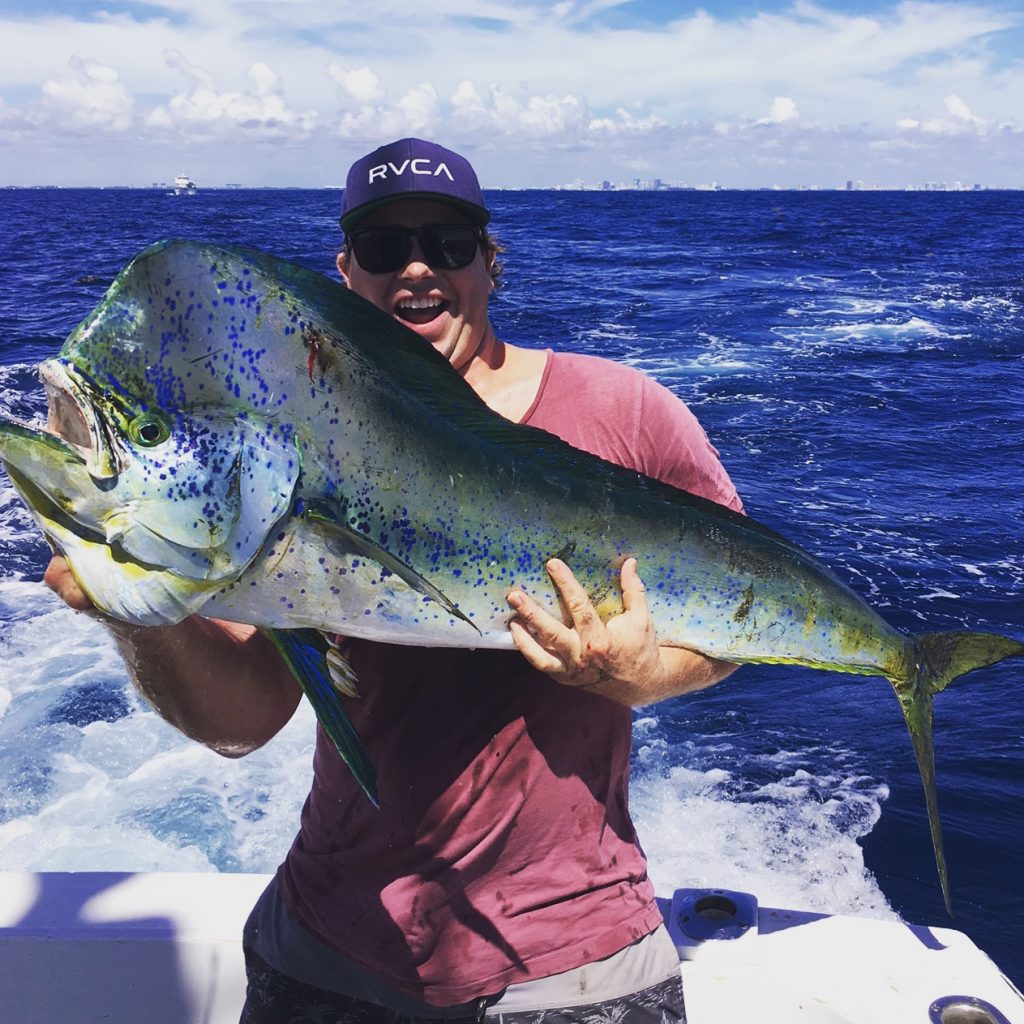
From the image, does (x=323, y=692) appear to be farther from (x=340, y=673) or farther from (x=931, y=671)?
(x=931, y=671)

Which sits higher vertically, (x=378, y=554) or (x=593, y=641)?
(x=378, y=554)

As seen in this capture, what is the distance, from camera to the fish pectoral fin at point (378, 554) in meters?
1.49

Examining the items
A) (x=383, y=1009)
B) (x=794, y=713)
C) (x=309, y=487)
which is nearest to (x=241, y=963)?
(x=383, y=1009)

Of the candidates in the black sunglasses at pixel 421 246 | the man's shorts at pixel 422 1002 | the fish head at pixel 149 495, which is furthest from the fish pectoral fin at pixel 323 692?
the black sunglasses at pixel 421 246

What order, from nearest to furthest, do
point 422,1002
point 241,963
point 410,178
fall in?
point 422,1002 → point 410,178 → point 241,963

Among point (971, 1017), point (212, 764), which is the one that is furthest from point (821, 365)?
point (971, 1017)

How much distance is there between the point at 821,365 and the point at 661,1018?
53.7ft

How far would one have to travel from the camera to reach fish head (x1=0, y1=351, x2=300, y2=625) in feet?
4.54

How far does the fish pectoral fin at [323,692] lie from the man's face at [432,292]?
780mm

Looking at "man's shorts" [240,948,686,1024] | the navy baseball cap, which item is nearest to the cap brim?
the navy baseball cap

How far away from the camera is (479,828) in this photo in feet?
6.29

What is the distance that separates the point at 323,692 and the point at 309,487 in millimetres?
314

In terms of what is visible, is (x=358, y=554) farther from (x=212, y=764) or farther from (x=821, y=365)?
(x=821, y=365)

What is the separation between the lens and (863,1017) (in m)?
2.48
